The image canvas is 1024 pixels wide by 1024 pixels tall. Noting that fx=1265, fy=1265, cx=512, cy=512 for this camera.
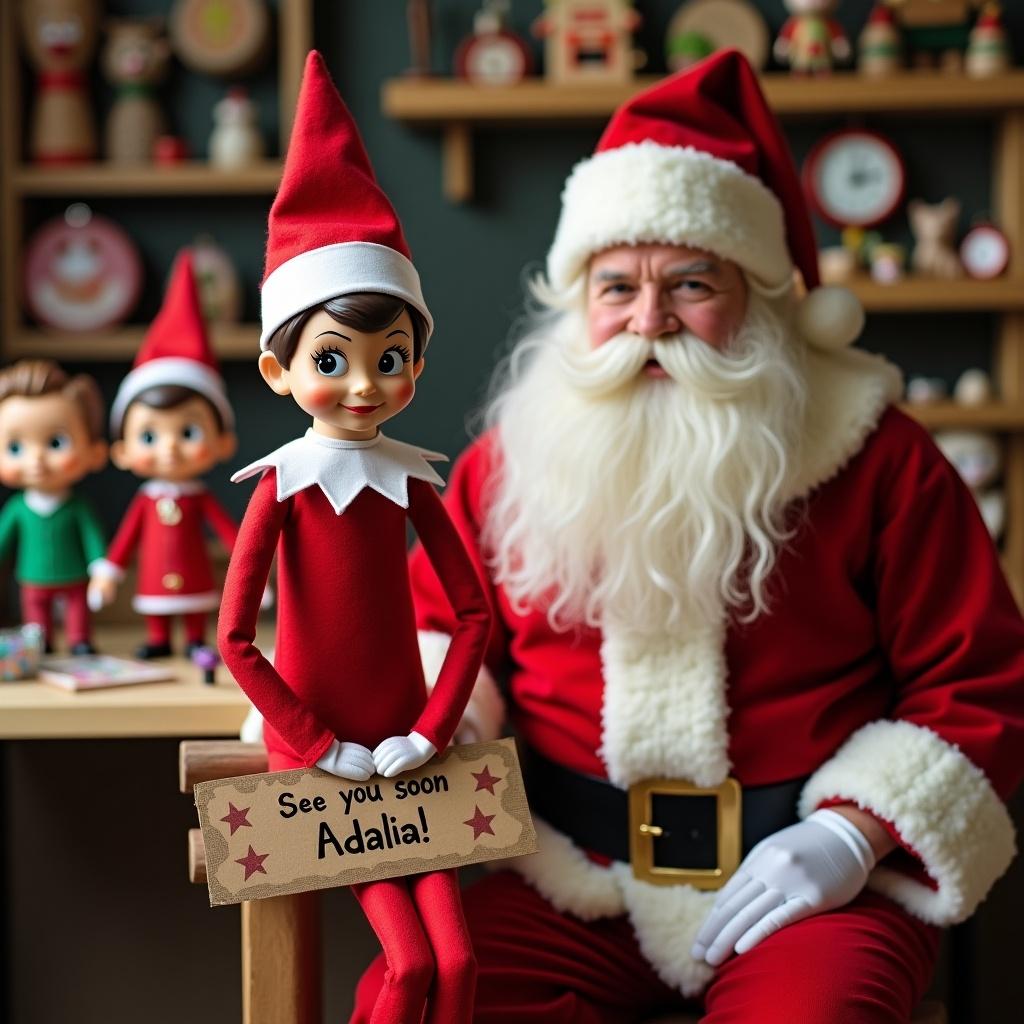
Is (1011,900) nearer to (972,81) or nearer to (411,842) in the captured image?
(411,842)

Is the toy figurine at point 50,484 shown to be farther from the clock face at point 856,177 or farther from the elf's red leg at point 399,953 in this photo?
the clock face at point 856,177

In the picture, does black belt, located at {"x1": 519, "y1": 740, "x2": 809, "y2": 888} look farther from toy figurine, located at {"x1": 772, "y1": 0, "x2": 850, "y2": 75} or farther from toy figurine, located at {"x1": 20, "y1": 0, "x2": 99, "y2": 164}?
toy figurine, located at {"x1": 20, "y1": 0, "x2": 99, "y2": 164}

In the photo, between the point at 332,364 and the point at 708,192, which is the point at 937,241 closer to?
the point at 708,192

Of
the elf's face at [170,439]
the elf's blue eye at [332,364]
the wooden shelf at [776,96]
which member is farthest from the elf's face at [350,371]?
the wooden shelf at [776,96]

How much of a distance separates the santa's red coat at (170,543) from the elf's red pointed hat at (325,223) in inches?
21.3

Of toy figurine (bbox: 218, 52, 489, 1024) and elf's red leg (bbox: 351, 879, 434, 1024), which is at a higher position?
toy figurine (bbox: 218, 52, 489, 1024)

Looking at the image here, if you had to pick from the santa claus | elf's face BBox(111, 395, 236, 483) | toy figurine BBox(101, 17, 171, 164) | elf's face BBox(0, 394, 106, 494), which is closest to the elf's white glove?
the santa claus

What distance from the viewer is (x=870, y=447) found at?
4.15 ft

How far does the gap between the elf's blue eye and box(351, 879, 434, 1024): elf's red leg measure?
0.37 metres

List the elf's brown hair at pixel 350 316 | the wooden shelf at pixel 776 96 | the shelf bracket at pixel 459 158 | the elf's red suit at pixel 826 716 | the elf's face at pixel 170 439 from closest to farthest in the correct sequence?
the elf's brown hair at pixel 350 316
the elf's red suit at pixel 826 716
the elf's face at pixel 170 439
the wooden shelf at pixel 776 96
the shelf bracket at pixel 459 158

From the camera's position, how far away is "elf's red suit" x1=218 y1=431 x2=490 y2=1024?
2.98ft

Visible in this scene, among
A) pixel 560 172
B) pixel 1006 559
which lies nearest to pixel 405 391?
pixel 560 172

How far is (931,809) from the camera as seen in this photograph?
1147mm

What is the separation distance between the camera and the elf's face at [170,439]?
1384 millimetres
